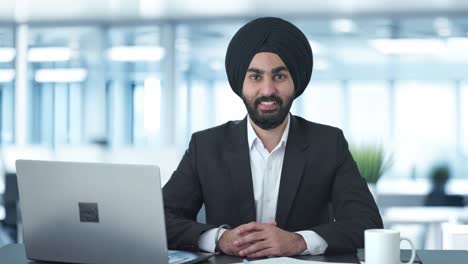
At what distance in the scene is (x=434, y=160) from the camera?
6.79m

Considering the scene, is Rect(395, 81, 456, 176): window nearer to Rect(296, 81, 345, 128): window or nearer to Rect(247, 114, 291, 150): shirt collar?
Rect(296, 81, 345, 128): window

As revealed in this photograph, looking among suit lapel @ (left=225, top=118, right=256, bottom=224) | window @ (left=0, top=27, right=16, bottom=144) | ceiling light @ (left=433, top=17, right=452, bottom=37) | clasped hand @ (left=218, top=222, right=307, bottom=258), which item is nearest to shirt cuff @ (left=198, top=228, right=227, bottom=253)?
clasped hand @ (left=218, top=222, right=307, bottom=258)

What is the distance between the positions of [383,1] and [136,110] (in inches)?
94.1

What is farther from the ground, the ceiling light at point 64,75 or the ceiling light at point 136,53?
the ceiling light at point 136,53

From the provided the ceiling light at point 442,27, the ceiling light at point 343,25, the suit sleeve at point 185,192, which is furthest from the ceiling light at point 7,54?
the suit sleeve at point 185,192

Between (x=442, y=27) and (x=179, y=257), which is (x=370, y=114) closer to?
(x=442, y=27)

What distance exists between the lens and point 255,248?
1962 mm

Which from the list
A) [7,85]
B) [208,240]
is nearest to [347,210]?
[208,240]

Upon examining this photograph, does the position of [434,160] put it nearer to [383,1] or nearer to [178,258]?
[383,1]

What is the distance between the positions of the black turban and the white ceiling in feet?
14.6

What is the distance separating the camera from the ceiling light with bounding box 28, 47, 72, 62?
7289 millimetres

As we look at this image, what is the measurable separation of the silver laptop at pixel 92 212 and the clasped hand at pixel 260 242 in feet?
0.43

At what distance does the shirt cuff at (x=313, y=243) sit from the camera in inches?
79.2

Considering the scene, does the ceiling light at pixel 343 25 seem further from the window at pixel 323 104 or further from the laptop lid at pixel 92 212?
the laptop lid at pixel 92 212
